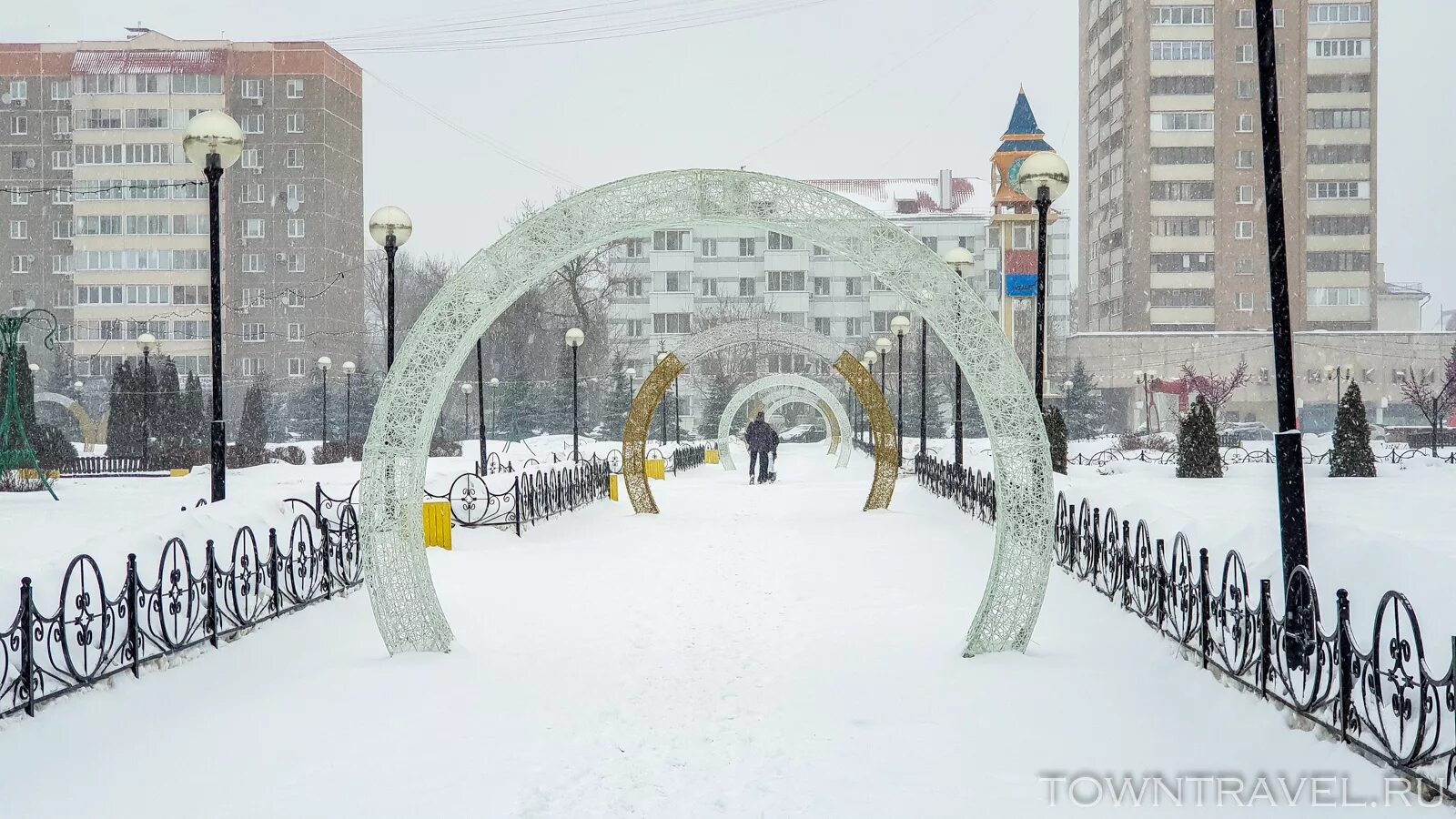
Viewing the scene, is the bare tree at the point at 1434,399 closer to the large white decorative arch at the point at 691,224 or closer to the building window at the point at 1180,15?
the building window at the point at 1180,15

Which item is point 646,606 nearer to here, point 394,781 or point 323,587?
point 323,587

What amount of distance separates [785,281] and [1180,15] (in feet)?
90.8

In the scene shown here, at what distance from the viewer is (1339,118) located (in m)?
65.4

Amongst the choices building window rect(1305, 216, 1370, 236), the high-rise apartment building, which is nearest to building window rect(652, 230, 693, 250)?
the high-rise apartment building

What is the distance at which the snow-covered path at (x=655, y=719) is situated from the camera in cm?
514

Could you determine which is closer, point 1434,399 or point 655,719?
point 655,719

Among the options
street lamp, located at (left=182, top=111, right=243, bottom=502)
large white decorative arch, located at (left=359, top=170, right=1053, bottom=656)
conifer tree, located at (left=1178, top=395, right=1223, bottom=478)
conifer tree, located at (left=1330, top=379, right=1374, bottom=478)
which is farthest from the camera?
conifer tree, located at (left=1178, top=395, right=1223, bottom=478)

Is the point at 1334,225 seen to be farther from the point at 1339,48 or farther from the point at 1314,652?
the point at 1314,652

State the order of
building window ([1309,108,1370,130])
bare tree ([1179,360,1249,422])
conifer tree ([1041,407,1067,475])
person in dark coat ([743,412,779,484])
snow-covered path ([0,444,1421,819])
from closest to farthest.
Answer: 1. snow-covered path ([0,444,1421,819])
2. conifer tree ([1041,407,1067,475])
3. person in dark coat ([743,412,779,484])
4. bare tree ([1179,360,1249,422])
5. building window ([1309,108,1370,130])

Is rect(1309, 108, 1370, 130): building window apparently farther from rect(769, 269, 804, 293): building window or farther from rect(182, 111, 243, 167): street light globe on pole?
rect(182, 111, 243, 167): street light globe on pole

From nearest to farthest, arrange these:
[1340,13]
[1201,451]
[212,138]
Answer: [212,138] < [1201,451] < [1340,13]

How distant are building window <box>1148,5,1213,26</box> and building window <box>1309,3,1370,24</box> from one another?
5860 mm

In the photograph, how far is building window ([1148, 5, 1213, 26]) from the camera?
65.0m

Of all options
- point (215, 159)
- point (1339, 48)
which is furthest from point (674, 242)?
point (215, 159)
